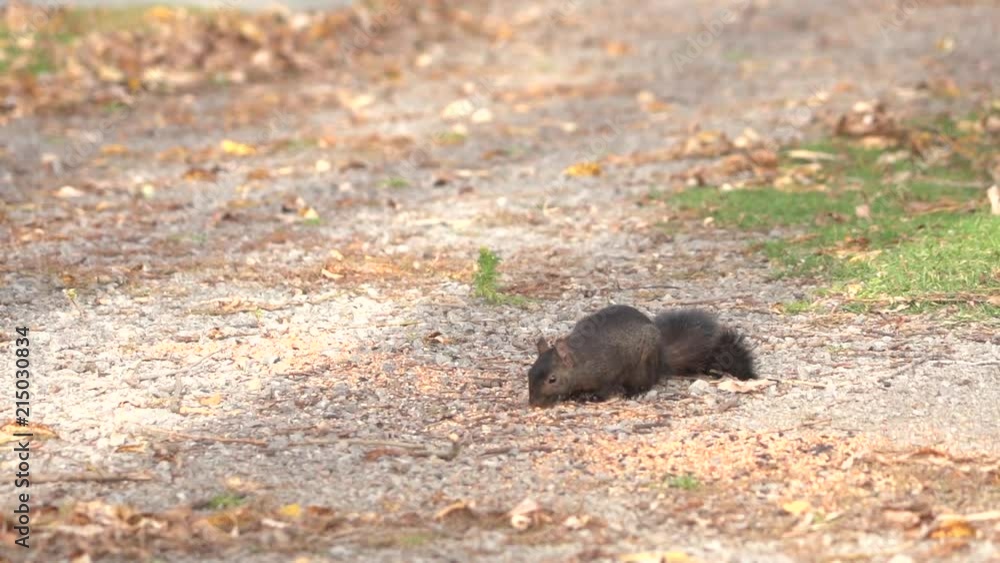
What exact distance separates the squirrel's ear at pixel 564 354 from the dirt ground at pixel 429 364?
152 mm

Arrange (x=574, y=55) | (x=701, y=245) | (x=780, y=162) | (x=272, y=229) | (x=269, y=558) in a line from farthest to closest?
1. (x=574, y=55)
2. (x=780, y=162)
3. (x=272, y=229)
4. (x=701, y=245)
5. (x=269, y=558)

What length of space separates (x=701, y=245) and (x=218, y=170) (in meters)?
3.61

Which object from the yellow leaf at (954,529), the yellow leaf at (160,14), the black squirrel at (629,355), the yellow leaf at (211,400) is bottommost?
the yellow leaf at (954,529)

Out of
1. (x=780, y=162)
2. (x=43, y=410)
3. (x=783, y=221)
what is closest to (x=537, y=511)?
(x=43, y=410)

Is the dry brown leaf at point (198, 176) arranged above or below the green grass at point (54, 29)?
below

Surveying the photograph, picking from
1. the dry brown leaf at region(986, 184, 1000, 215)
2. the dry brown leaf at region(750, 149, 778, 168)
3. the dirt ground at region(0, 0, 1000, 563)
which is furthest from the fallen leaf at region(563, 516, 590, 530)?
the dry brown leaf at region(750, 149, 778, 168)

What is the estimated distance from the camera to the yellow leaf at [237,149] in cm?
1017

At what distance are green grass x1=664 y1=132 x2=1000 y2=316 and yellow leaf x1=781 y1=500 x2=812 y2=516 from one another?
2.08 m

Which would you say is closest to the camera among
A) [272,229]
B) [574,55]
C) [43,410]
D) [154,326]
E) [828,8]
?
[43,410]

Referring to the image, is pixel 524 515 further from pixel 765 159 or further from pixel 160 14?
pixel 160 14

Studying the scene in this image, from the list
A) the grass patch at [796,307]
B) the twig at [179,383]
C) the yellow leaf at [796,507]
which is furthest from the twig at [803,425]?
the twig at [179,383]

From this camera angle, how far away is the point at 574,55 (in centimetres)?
1438

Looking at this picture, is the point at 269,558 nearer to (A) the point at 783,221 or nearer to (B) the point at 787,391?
(B) the point at 787,391

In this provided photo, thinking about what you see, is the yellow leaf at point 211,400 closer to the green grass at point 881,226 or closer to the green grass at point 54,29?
the green grass at point 881,226
